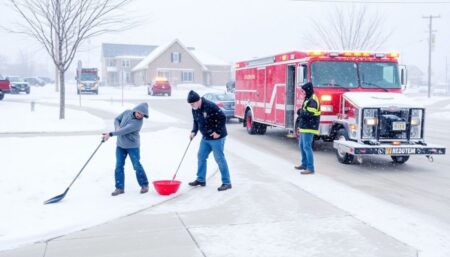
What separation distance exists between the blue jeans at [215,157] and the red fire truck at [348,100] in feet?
10.4

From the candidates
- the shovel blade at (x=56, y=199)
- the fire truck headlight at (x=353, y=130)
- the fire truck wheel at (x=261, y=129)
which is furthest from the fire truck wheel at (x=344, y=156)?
the shovel blade at (x=56, y=199)

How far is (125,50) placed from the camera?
8794 cm

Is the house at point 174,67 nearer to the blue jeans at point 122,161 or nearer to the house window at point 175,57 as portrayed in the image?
the house window at point 175,57

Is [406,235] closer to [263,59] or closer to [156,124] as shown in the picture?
[263,59]

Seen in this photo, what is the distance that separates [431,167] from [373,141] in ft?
5.49

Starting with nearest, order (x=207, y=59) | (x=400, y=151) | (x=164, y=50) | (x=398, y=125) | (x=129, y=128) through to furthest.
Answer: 1. (x=129, y=128)
2. (x=400, y=151)
3. (x=398, y=125)
4. (x=164, y=50)
5. (x=207, y=59)

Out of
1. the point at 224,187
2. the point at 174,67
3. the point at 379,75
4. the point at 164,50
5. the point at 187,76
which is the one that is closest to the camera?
the point at 224,187

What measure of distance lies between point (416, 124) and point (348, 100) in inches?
59.3

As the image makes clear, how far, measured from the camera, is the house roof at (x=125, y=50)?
286 ft

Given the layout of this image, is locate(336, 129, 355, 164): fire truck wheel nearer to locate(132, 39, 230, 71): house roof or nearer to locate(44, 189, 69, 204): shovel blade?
locate(44, 189, 69, 204): shovel blade

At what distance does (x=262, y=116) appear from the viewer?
1582cm

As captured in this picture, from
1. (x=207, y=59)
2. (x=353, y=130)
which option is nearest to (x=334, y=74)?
(x=353, y=130)

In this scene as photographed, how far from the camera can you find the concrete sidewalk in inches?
213

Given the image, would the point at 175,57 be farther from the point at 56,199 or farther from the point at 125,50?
the point at 56,199
